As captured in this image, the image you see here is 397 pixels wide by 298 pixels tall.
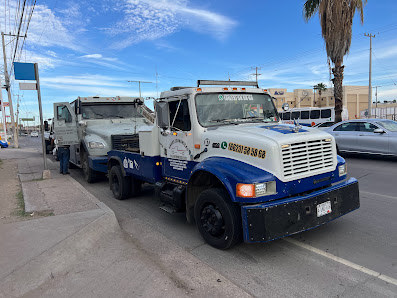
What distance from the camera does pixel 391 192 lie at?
22.0 feet

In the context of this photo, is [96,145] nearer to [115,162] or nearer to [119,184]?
[115,162]

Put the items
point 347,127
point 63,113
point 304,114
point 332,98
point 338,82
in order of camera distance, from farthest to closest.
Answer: point 332,98 → point 304,114 → point 338,82 → point 347,127 → point 63,113

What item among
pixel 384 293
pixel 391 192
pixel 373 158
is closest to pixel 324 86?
pixel 373 158

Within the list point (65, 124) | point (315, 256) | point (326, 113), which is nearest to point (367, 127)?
point (315, 256)

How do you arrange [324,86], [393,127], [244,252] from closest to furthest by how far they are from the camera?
[244,252]
[393,127]
[324,86]

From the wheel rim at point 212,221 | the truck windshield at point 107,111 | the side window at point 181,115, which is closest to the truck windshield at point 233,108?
the side window at point 181,115

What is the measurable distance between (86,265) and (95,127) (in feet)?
20.2

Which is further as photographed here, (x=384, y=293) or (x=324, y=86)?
(x=324, y=86)

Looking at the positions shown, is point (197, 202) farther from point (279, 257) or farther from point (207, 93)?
point (207, 93)

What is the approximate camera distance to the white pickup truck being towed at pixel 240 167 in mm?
3582

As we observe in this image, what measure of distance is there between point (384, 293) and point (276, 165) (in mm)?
1647

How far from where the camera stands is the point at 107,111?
394 inches

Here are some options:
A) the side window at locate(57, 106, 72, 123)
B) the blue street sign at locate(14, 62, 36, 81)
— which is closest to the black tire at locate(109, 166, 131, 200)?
the side window at locate(57, 106, 72, 123)

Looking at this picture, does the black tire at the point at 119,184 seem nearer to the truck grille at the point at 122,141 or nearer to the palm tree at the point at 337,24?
the truck grille at the point at 122,141
